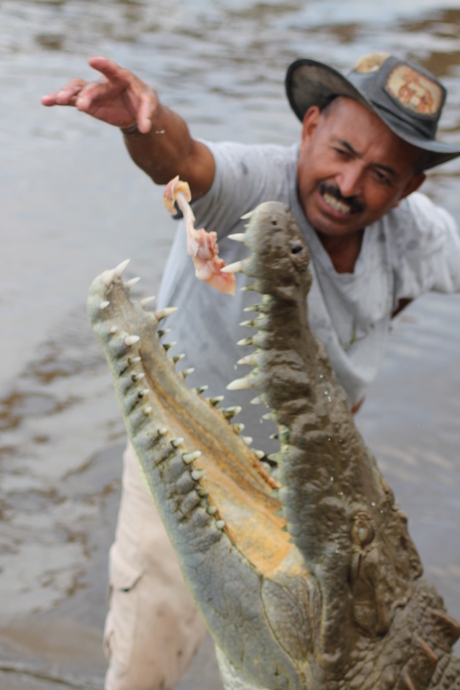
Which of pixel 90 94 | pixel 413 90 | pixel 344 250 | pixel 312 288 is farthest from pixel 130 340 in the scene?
pixel 413 90

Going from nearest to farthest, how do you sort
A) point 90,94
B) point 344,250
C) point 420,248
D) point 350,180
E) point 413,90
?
point 90,94, point 350,180, point 413,90, point 344,250, point 420,248

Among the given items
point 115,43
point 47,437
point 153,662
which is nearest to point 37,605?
point 153,662

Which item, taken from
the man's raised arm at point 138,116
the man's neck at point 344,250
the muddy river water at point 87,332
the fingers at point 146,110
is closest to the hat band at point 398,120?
the man's neck at point 344,250

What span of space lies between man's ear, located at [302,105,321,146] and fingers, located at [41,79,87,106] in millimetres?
1041

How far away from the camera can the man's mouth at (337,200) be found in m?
2.63

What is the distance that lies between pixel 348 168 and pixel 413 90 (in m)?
0.38

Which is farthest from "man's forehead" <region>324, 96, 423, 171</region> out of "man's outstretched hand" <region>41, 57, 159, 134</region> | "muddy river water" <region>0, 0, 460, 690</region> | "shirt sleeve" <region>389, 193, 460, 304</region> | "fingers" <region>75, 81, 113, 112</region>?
"muddy river water" <region>0, 0, 460, 690</region>

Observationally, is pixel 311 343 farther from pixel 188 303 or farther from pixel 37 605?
pixel 37 605

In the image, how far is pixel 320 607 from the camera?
71.1 inches

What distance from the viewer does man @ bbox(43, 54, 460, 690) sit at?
2.56 m

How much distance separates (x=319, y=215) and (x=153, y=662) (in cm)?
164

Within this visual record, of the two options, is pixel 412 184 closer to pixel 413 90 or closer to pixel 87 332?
pixel 413 90

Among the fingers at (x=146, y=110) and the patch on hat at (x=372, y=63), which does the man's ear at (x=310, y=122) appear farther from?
the fingers at (x=146, y=110)

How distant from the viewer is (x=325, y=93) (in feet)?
8.98
